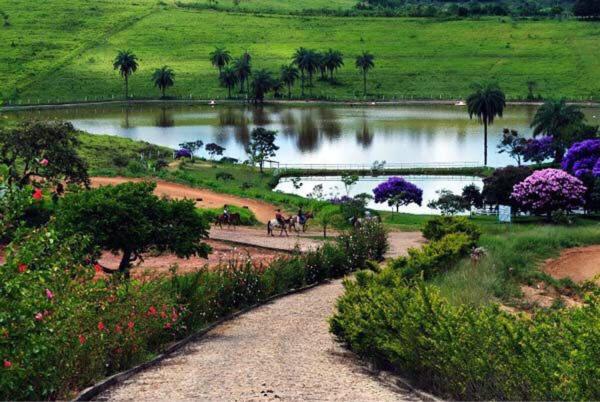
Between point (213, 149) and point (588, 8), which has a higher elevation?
point (588, 8)

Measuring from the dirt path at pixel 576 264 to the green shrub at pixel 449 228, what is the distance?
11.5ft

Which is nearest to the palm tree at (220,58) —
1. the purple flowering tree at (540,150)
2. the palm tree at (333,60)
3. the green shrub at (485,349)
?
the palm tree at (333,60)

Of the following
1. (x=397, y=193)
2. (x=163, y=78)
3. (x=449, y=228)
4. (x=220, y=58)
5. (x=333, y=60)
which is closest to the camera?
(x=449, y=228)

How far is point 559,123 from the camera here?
78250 mm

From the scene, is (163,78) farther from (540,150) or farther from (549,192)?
(549,192)

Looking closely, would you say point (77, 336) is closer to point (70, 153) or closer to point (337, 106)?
point (70, 153)

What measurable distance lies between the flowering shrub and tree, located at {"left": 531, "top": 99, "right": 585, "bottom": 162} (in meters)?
8.91

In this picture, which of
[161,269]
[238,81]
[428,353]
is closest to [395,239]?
[161,269]

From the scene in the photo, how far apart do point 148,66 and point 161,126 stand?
39707 mm

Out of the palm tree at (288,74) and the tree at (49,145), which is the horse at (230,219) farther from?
the palm tree at (288,74)

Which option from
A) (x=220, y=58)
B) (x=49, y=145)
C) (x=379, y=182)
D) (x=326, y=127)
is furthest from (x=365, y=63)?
(x=49, y=145)

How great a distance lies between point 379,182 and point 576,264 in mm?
39146

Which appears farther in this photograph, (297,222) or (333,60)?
(333,60)

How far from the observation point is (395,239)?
44.6 metres
